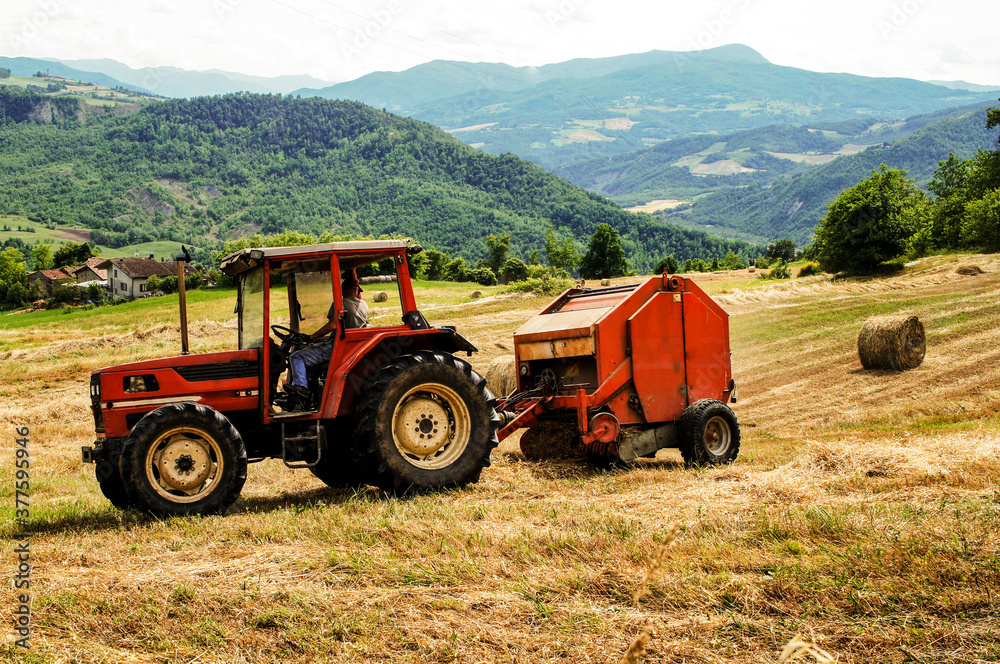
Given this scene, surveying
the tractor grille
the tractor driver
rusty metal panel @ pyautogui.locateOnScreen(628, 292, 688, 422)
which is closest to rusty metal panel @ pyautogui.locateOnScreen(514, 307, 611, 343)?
rusty metal panel @ pyautogui.locateOnScreen(628, 292, 688, 422)

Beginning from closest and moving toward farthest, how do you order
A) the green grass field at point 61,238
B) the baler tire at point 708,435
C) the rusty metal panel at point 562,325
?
the baler tire at point 708,435 → the rusty metal panel at point 562,325 → the green grass field at point 61,238

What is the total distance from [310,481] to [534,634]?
5.70 m

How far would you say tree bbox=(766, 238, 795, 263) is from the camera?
92125 mm

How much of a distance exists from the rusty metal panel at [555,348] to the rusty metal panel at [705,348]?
140 cm

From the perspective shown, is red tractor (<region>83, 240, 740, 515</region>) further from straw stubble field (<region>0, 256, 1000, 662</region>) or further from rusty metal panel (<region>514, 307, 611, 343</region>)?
straw stubble field (<region>0, 256, 1000, 662</region>)

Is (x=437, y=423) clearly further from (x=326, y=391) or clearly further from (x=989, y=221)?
(x=989, y=221)

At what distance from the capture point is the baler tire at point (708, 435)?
29.8ft

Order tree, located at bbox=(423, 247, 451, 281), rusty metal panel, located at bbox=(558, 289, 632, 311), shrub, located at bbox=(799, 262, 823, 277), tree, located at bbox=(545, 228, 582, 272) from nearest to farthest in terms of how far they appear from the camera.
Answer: rusty metal panel, located at bbox=(558, 289, 632, 311), shrub, located at bbox=(799, 262, 823, 277), tree, located at bbox=(423, 247, 451, 281), tree, located at bbox=(545, 228, 582, 272)

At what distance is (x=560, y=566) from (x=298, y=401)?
3479 millimetres

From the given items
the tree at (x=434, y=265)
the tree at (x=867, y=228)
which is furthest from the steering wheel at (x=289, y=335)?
the tree at (x=434, y=265)

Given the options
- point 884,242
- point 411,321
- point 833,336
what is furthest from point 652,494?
point 884,242

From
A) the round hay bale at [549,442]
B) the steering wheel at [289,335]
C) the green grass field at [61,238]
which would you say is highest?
the green grass field at [61,238]

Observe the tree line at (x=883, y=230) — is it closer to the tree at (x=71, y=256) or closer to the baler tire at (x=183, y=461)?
the baler tire at (x=183, y=461)

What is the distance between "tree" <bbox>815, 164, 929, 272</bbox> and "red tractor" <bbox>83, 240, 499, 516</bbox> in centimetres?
3602
